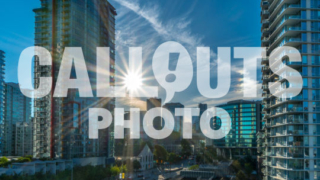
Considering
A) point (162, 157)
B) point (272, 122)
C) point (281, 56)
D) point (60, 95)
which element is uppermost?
point (281, 56)

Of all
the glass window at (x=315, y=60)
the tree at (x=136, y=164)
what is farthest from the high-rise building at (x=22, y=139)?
the glass window at (x=315, y=60)

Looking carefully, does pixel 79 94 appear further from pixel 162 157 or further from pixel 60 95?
pixel 162 157

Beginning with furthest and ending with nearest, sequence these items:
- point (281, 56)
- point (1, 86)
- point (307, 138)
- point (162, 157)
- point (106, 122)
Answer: point (1, 86)
point (162, 157)
point (106, 122)
point (281, 56)
point (307, 138)

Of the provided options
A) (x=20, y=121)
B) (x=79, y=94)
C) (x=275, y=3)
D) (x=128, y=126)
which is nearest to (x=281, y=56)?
(x=275, y=3)

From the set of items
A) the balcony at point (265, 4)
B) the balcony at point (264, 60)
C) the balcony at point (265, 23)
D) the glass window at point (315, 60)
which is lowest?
the glass window at point (315, 60)

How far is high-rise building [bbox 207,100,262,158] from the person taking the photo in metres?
95.6

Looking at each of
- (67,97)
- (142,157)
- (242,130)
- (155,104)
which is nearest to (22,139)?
(142,157)

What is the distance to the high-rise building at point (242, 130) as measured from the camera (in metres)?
95.6

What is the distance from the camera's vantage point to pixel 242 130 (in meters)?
97.1

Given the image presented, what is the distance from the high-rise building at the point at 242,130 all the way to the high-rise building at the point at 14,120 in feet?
253

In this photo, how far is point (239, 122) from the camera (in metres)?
98.7

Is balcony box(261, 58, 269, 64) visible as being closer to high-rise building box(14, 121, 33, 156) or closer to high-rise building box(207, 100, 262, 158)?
high-rise building box(207, 100, 262, 158)

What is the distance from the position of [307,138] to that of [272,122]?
6798 mm

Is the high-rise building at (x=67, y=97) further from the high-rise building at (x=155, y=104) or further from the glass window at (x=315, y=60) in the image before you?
the high-rise building at (x=155, y=104)
